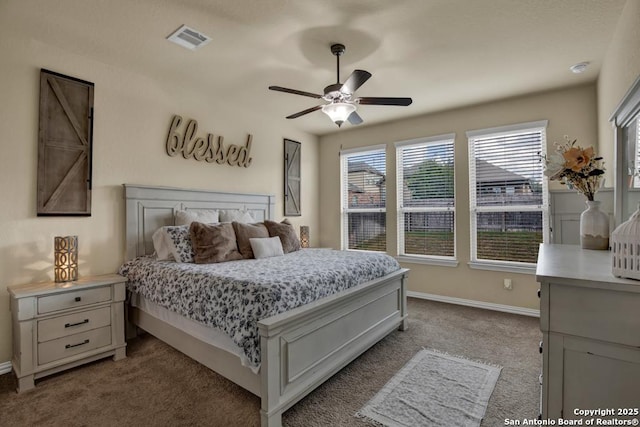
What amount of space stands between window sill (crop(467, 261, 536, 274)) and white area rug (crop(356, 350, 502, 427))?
1.80 metres

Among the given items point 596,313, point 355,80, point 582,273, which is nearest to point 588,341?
point 596,313

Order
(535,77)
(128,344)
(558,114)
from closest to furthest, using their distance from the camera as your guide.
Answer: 1. (128,344)
2. (535,77)
3. (558,114)

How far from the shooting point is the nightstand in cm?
223

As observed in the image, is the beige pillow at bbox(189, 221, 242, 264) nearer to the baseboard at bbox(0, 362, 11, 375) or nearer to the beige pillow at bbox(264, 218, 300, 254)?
the beige pillow at bbox(264, 218, 300, 254)

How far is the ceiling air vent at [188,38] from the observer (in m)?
2.45

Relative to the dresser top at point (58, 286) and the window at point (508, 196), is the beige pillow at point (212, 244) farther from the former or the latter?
the window at point (508, 196)

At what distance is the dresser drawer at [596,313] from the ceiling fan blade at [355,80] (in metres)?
1.77

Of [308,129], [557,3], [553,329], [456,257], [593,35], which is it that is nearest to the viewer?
[553,329]

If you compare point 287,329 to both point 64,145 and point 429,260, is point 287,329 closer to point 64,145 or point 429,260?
point 64,145

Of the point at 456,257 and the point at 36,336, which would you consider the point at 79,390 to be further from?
the point at 456,257

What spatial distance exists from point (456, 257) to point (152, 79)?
4.34 metres

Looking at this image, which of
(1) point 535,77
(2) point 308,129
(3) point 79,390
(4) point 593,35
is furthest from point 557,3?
(3) point 79,390

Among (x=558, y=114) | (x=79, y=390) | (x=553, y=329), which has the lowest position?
(x=79, y=390)

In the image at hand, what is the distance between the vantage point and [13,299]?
2.30 m
